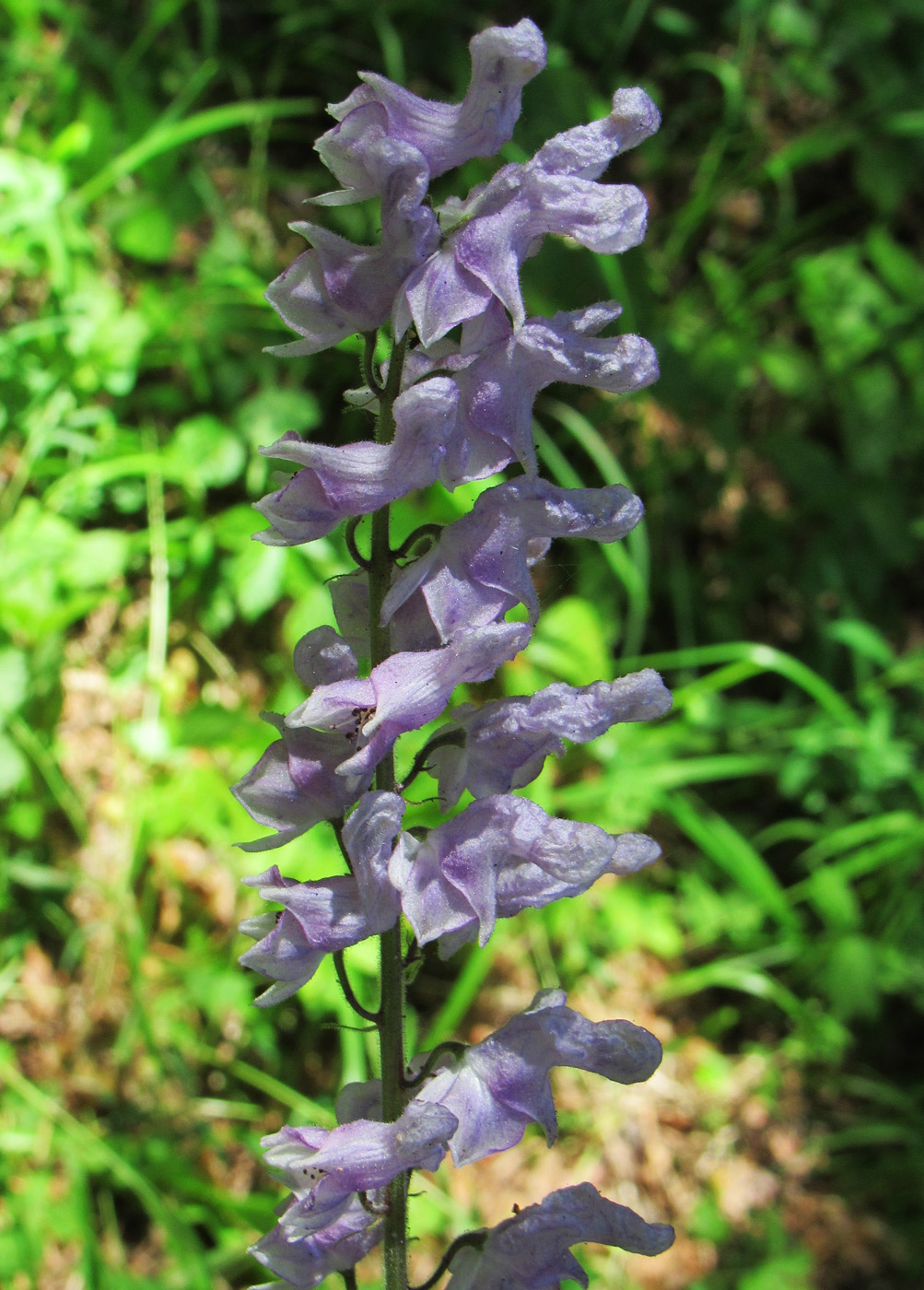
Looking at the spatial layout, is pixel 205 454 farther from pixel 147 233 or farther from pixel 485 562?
pixel 485 562

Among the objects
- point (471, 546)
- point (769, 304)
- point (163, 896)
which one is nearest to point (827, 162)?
point (769, 304)

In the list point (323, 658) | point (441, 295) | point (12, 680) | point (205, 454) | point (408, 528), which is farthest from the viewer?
point (205, 454)

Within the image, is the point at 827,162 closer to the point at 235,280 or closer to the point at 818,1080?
the point at 235,280

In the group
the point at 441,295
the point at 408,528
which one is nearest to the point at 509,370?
the point at 441,295

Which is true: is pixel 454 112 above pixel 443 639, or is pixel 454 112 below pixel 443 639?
above

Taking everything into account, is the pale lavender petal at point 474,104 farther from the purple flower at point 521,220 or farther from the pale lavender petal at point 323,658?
the pale lavender petal at point 323,658

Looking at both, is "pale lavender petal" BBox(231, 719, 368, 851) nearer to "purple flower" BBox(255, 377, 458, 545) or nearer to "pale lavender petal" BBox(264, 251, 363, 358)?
"purple flower" BBox(255, 377, 458, 545)

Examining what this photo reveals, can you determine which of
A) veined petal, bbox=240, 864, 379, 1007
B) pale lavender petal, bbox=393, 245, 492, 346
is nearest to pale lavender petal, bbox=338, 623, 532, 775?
veined petal, bbox=240, 864, 379, 1007

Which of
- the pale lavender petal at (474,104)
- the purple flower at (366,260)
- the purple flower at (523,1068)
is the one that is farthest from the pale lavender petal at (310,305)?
the purple flower at (523,1068)
